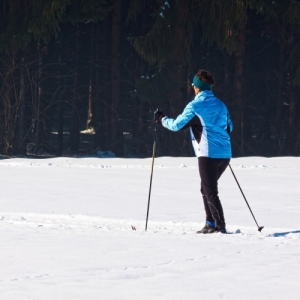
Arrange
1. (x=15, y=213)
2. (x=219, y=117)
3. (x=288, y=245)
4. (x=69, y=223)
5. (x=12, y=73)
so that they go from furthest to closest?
(x=12, y=73) → (x=15, y=213) → (x=69, y=223) → (x=219, y=117) → (x=288, y=245)

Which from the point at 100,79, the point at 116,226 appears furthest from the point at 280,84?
the point at 116,226

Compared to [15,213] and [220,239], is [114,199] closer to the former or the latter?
[15,213]

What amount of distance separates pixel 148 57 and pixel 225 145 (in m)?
14.4

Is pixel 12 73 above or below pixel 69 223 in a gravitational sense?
above

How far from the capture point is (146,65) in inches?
997

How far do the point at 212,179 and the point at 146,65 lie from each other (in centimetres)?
1786

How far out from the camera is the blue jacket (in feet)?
24.7

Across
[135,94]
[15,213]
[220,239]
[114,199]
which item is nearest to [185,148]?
[135,94]

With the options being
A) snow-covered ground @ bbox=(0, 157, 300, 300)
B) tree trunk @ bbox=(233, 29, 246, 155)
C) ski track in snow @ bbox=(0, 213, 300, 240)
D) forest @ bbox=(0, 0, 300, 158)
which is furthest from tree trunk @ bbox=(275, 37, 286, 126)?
ski track in snow @ bbox=(0, 213, 300, 240)

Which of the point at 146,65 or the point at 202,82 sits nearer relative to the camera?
the point at 202,82

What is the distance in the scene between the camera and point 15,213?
30.1ft

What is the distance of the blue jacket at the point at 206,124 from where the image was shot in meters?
7.54

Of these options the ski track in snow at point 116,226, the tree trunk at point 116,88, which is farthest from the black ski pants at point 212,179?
the tree trunk at point 116,88

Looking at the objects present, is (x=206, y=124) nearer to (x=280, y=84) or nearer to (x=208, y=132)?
(x=208, y=132)
